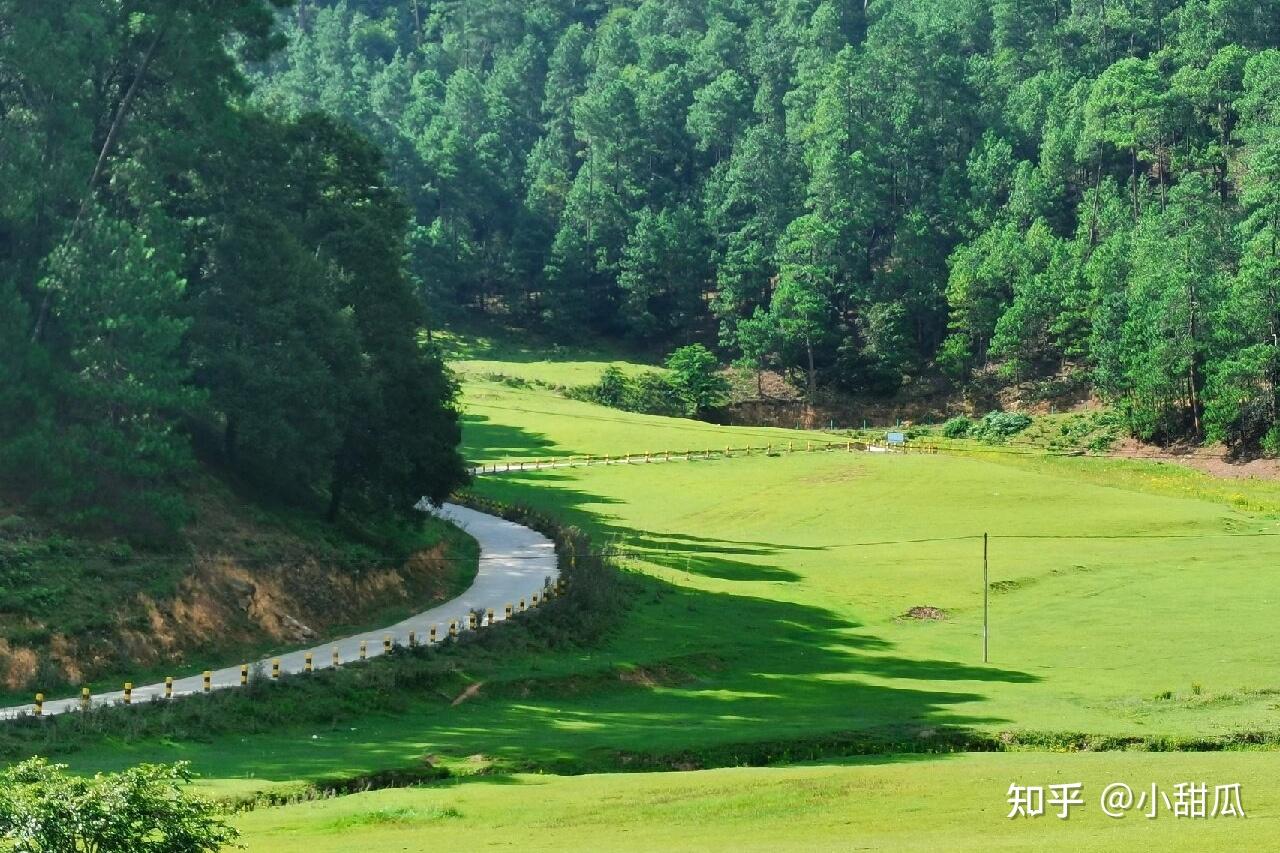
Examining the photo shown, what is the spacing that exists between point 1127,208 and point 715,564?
91453mm

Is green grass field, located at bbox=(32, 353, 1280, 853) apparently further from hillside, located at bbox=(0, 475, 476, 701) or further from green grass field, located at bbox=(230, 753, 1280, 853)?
hillside, located at bbox=(0, 475, 476, 701)

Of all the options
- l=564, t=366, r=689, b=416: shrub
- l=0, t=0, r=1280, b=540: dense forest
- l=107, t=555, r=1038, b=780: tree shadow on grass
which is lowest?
l=107, t=555, r=1038, b=780: tree shadow on grass

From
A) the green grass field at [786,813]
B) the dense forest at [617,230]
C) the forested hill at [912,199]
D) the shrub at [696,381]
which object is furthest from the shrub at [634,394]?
the green grass field at [786,813]

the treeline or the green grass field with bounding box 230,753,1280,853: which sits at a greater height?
the treeline

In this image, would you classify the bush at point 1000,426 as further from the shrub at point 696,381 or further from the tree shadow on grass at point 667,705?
the tree shadow on grass at point 667,705

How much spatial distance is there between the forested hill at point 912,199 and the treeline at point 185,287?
7302 centimetres

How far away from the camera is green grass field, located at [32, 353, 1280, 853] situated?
30.8 metres

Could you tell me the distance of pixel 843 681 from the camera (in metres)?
52.2

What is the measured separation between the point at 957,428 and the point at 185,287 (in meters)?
85.9

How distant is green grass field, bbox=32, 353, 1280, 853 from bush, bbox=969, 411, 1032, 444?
79.8 feet

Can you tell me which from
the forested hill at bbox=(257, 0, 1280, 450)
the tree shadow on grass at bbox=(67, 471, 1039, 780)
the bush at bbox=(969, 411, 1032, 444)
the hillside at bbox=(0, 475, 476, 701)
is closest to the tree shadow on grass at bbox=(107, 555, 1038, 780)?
→ the tree shadow on grass at bbox=(67, 471, 1039, 780)

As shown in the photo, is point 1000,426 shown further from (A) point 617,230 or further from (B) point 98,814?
(B) point 98,814

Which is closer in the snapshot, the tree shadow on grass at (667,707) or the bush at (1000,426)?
the tree shadow on grass at (667,707)

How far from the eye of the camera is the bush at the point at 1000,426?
132 meters
